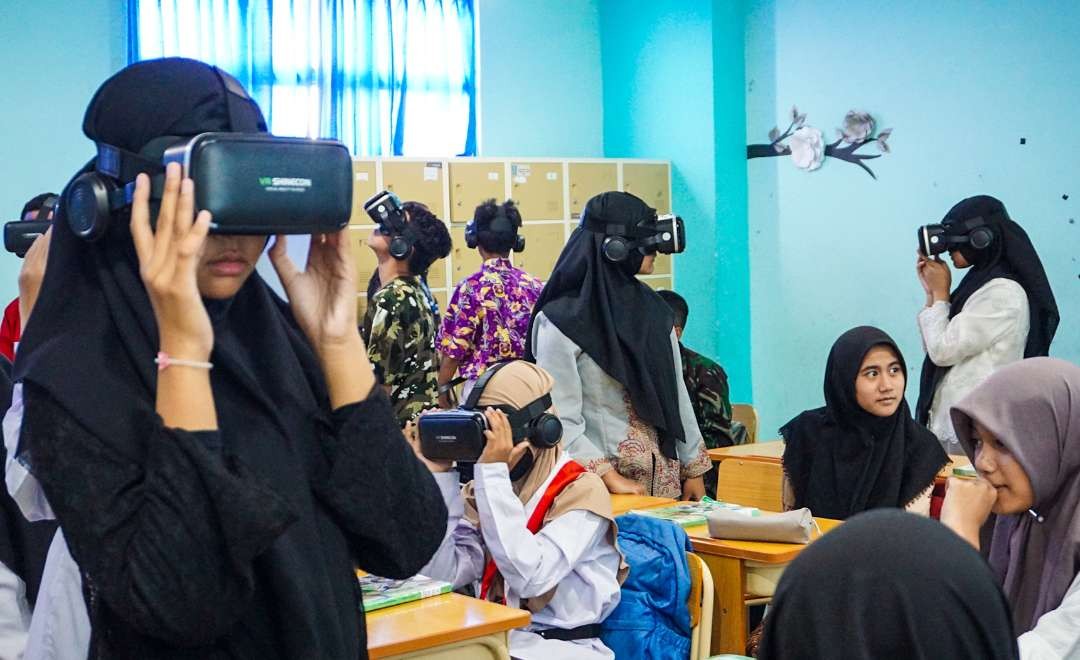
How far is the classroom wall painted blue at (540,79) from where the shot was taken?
8.10 metres

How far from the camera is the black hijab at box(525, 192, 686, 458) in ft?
12.7

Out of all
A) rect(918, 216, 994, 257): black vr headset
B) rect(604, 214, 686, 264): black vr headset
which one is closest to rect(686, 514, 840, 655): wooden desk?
rect(604, 214, 686, 264): black vr headset

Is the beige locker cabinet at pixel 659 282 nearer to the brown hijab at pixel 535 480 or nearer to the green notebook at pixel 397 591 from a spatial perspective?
the brown hijab at pixel 535 480

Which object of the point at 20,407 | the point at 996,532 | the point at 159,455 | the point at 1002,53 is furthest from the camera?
the point at 1002,53

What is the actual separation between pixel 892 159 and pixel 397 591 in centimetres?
518

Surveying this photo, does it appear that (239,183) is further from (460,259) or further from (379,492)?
(460,259)

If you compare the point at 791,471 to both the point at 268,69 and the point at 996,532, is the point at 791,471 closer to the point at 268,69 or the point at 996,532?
the point at 996,532

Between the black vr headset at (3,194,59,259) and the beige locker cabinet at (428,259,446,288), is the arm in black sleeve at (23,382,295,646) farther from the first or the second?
the beige locker cabinet at (428,259,446,288)

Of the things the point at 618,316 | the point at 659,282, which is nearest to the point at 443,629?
the point at 618,316

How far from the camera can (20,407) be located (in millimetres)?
1303

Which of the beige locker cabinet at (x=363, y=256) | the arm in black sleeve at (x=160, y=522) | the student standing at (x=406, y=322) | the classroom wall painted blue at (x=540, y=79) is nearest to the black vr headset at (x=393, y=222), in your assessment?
the student standing at (x=406, y=322)

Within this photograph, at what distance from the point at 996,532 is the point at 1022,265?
2879 millimetres

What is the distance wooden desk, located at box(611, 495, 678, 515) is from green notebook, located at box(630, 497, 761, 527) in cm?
4

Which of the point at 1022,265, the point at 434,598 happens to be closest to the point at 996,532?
the point at 434,598
